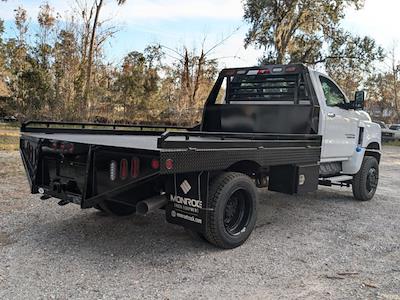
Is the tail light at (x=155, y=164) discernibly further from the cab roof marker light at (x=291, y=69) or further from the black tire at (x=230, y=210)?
the cab roof marker light at (x=291, y=69)

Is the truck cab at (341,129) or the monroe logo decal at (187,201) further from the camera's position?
the truck cab at (341,129)

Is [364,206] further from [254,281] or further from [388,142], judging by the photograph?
[388,142]

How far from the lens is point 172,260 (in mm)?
3881

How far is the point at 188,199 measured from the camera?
3.81 meters

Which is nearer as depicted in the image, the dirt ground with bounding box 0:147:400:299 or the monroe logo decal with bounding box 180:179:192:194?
the dirt ground with bounding box 0:147:400:299

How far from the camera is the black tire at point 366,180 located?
6949mm

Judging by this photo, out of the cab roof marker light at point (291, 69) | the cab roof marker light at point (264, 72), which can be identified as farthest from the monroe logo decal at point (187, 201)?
the cab roof marker light at point (264, 72)

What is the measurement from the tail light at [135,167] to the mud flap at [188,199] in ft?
1.48

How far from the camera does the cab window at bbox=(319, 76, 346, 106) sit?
243 inches

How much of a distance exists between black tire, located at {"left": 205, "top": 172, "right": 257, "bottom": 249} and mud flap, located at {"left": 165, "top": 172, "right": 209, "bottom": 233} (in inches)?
3.2

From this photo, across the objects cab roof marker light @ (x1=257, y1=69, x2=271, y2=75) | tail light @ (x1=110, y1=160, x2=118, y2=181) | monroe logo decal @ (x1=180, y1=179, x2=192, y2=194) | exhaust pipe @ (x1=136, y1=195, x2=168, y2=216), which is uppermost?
cab roof marker light @ (x1=257, y1=69, x2=271, y2=75)

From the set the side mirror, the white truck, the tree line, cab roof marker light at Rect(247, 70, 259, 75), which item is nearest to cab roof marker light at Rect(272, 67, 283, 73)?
the white truck

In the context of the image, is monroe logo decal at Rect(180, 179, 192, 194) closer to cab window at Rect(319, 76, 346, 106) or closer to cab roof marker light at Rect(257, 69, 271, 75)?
cab roof marker light at Rect(257, 69, 271, 75)

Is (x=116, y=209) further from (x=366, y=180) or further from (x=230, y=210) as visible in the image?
(x=366, y=180)
